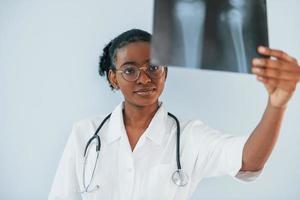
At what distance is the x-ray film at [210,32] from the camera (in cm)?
68

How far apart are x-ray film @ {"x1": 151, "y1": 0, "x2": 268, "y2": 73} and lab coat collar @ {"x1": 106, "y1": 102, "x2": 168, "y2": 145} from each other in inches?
13.3

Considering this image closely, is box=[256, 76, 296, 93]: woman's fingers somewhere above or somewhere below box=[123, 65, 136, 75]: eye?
below

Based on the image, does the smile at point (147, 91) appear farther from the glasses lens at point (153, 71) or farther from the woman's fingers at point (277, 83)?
the woman's fingers at point (277, 83)

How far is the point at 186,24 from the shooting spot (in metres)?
0.71

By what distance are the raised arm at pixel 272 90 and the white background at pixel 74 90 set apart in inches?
14.9

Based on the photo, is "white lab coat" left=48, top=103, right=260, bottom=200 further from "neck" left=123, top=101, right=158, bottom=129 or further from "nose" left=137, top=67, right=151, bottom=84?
"nose" left=137, top=67, right=151, bottom=84

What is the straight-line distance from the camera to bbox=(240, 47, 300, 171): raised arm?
63cm

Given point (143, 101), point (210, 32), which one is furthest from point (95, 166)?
point (210, 32)

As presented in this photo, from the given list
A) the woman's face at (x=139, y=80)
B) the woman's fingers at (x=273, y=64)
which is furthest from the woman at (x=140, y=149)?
the woman's fingers at (x=273, y=64)

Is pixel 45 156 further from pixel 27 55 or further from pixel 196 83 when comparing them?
pixel 196 83

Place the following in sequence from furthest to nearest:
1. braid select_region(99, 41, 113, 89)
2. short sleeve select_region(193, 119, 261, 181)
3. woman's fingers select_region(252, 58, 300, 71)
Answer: braid select_region(99, 41, 113, 89) < short sleeve select_region(193, 119, 261, 181) < woman's fingers select_region(252, 58, 300, 71)

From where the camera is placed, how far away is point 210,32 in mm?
713

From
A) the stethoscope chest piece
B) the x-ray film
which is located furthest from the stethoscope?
the x-ray film

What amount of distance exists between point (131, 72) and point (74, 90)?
30 centimetres
